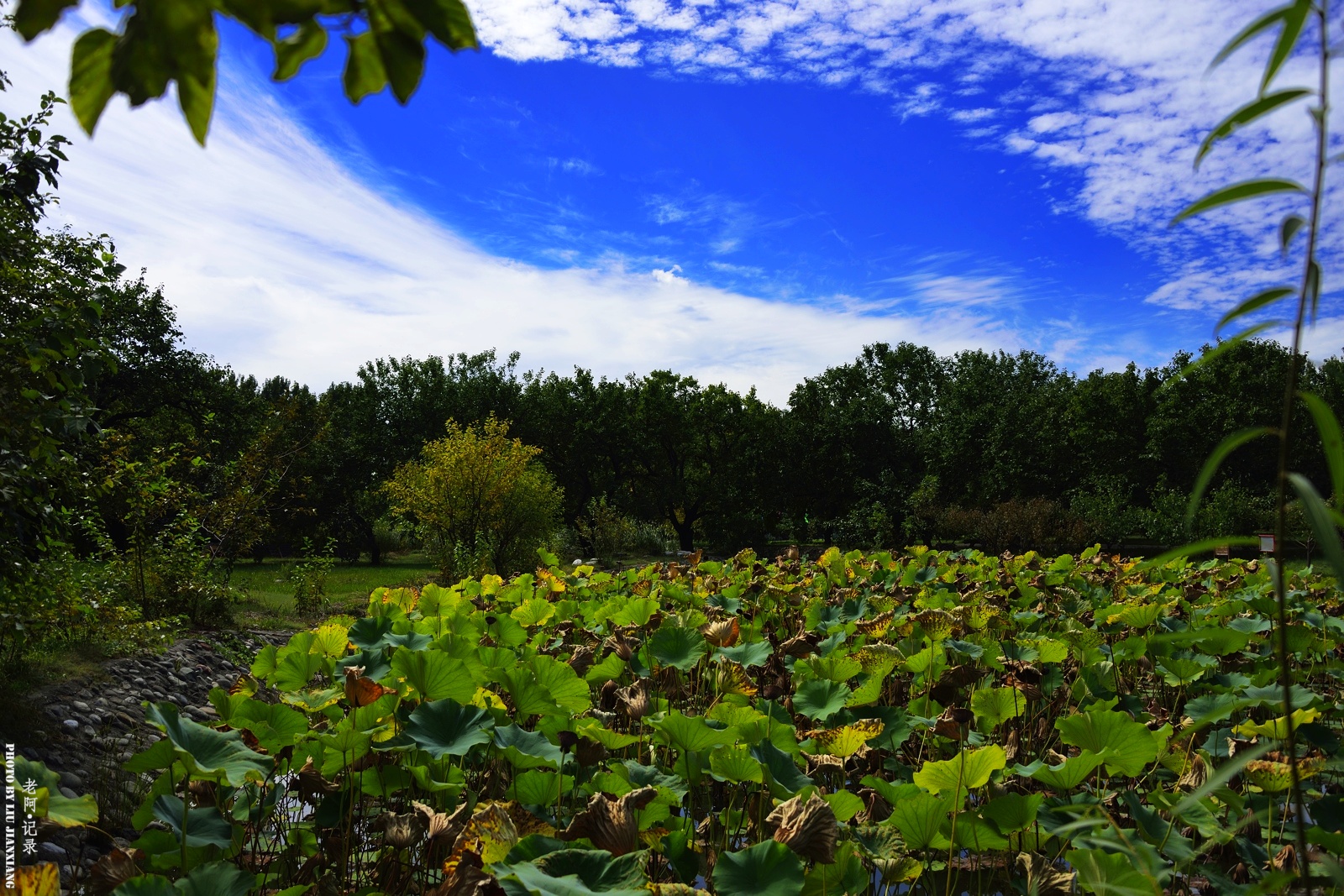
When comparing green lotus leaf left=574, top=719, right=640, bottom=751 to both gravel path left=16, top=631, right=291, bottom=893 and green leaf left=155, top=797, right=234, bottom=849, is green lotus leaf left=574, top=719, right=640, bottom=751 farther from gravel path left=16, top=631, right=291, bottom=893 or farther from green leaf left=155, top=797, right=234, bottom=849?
gravel path left=16, top=631, right=291, bottom=893

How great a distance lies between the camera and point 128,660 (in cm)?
596

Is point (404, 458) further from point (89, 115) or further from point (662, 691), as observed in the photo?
point (89, 115)

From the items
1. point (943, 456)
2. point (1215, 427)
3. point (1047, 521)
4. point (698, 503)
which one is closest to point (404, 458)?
point (698, 503)

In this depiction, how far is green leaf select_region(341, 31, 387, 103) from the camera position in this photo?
0.63 metres

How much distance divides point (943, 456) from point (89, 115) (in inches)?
919

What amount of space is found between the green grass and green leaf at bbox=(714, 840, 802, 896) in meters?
8.94

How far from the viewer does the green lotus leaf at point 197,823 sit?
1441 mm

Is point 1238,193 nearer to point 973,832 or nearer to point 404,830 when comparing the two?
point 973,832

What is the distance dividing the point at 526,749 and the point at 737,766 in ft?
1.59

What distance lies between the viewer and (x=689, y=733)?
1696mm

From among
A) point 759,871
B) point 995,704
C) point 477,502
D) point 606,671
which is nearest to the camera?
point 759,871

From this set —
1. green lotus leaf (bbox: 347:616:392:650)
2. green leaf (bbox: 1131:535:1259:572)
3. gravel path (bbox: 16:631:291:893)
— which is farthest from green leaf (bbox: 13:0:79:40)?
gravel path (bbox: 16:631:291:893)

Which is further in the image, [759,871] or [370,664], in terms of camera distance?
[370,664]

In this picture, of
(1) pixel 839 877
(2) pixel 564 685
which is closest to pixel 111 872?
(2) pixel 564 685
